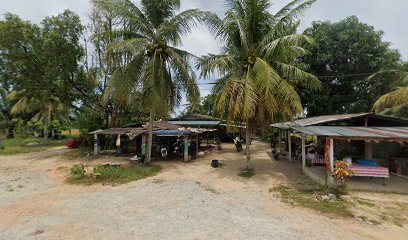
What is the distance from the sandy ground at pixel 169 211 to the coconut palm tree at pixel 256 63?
131 inches

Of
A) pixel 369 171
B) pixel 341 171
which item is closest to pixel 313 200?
pixel 341 171

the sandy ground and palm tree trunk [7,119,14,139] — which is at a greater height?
palm tree trunk [7,119,14,139]

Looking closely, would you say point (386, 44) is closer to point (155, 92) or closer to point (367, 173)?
point (367, 173)

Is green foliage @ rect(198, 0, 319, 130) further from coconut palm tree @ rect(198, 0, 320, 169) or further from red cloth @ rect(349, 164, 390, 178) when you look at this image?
red cloth @ rect(349, 164, 390, 178)

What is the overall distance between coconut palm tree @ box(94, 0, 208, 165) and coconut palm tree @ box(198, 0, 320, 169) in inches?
49.5

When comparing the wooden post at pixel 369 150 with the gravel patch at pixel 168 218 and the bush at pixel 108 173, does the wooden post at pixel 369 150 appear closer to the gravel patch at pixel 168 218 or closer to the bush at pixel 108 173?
the gravel patch at pixel 168 218

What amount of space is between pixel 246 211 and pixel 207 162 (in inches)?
330

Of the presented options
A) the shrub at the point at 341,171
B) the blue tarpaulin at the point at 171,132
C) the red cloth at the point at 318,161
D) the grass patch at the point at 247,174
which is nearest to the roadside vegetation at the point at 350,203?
the shrub at the point at 341,171

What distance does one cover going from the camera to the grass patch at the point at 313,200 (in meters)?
7.01

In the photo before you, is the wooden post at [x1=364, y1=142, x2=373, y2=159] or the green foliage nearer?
the green foliage

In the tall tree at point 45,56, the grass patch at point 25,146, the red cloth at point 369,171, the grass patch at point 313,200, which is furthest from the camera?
the grass patch at point 25,146

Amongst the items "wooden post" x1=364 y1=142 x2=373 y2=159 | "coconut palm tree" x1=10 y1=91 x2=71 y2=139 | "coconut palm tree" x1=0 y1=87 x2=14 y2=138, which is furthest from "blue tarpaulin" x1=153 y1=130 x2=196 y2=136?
"coconut palm tree" x1=0 y1=87 x2=14 y2=138

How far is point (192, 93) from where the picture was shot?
1346cm

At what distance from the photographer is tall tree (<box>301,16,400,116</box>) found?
18609 millimetres
